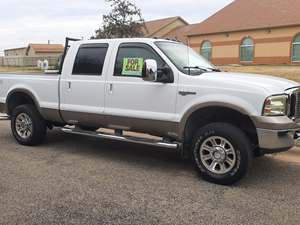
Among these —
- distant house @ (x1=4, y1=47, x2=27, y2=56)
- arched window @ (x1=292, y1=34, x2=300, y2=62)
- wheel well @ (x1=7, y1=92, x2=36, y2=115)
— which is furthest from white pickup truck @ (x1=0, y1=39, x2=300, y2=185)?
distant house @ (x1=4, y1=47, x2=27, y2=56)

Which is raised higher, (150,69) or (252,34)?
(252,34)

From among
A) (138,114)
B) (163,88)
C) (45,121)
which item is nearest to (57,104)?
(45,121)

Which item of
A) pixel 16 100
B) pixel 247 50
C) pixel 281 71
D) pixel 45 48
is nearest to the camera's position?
pixel 16 100

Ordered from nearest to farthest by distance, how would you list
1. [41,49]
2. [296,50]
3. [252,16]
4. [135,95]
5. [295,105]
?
1. [295,105]
2. [135,95]
3. [296,50]
4. [252,16]
5. [41,49]

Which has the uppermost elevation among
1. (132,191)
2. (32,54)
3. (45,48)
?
(45,48)

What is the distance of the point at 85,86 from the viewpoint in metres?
6.86

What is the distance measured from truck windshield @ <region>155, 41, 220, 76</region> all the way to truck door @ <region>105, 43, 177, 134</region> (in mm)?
173

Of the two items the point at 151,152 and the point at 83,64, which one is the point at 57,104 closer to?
the point at 83,64

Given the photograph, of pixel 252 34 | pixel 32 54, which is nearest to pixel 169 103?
pixel 252 34

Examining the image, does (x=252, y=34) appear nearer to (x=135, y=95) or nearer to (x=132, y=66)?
(x=132, y=66)

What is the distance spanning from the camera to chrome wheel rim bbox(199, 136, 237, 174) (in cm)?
545

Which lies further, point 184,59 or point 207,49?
point 207,49

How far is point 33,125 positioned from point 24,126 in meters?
0.30

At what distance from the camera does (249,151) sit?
5.31 metres
